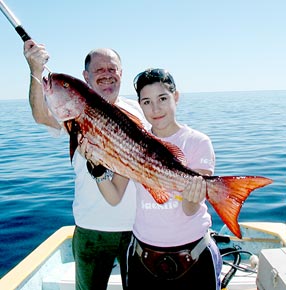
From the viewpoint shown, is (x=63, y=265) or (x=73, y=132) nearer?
(x=73, y=132)

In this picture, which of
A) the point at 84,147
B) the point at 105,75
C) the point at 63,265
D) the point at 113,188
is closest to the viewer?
the point at 84,147

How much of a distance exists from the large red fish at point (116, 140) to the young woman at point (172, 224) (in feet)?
0.62

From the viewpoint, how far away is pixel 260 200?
10.3 meters

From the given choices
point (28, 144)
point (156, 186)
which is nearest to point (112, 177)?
point (156, 186)

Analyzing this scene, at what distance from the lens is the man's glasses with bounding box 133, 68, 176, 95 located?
129 inches

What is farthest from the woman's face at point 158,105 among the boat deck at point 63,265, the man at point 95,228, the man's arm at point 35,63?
the boat deck at point 63,265

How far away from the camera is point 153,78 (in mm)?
3287

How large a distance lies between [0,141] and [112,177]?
2194 centimetres

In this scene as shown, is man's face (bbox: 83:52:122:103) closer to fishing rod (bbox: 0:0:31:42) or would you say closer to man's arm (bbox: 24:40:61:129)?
man's arm (bbox: 24:40:61:129)

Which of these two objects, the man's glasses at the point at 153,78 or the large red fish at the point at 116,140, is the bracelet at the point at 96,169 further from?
the man's glasses at the point at 153,78

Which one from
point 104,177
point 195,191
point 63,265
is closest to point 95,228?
point 104,177

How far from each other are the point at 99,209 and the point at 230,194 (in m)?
1.63

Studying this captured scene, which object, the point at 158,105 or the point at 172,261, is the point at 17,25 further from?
the point at 172,261

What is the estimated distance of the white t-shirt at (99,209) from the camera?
12.7 ft
